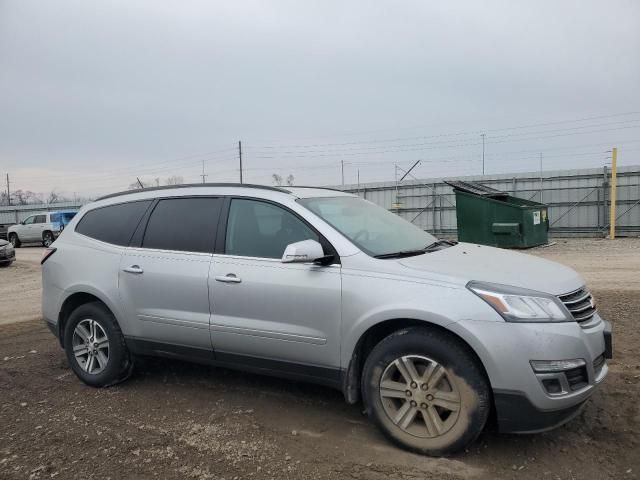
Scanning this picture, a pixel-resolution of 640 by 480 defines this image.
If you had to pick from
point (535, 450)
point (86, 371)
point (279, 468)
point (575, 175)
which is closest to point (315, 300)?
point (279, 468)

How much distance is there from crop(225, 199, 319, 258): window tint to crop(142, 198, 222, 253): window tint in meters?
0.18

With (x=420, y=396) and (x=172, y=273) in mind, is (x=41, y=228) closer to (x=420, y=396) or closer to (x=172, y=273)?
(x=172, y=273)

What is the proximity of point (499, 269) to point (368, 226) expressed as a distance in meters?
1.06

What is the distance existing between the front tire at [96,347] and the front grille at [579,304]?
11.4 feet

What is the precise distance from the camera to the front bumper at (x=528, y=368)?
2.92m

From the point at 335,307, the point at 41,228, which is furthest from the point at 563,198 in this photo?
the point at 41,228

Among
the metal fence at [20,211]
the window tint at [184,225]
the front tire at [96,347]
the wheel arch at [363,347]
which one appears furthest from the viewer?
the metal fence at [20,211]

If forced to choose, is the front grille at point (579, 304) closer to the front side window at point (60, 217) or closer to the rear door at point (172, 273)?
the rear door at point (172, 273)

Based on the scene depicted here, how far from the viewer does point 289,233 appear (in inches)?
152

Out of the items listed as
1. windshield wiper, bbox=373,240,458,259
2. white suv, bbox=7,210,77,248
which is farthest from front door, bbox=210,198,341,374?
white suv, bbox=7,210,77,248

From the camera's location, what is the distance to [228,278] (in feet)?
12.7

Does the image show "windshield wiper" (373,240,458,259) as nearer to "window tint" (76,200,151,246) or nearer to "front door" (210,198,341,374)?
"front door" (210,198,341,374)

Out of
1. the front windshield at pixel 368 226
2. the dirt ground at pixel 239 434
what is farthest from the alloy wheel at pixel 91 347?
the front windshield at pixel 368 226

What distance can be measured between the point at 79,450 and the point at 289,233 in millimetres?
2011
